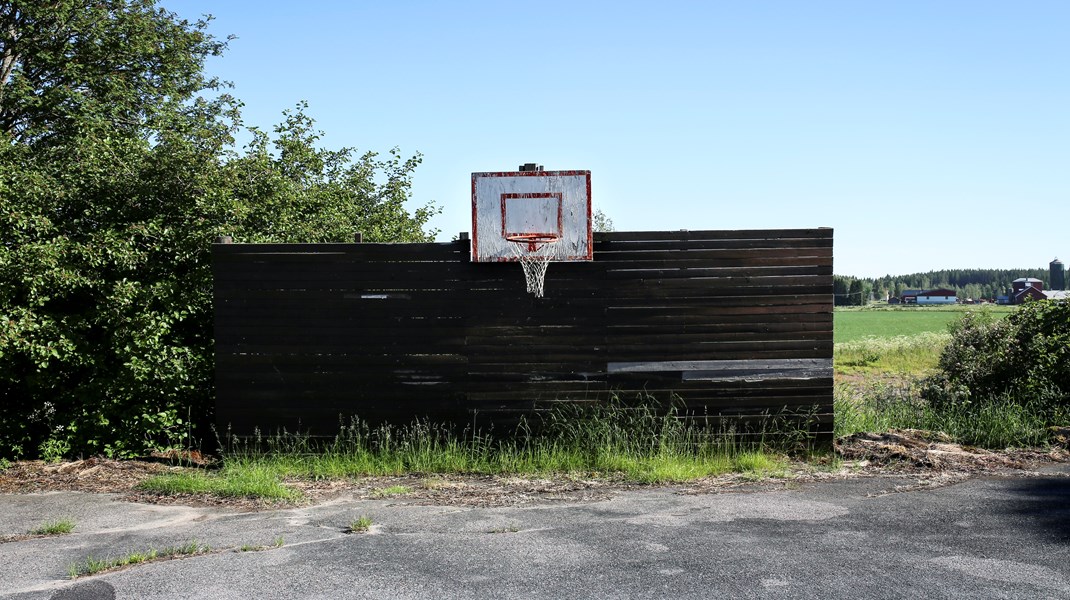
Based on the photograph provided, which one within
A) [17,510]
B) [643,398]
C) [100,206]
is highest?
[100,206]

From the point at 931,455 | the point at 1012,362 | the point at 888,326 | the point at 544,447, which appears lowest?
the point at 888,326

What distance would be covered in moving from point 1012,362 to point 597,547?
325 inches

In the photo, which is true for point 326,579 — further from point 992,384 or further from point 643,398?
point 992,384

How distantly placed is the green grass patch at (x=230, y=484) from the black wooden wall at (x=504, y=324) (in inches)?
31.3

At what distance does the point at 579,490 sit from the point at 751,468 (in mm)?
1907

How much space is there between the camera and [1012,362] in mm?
11406

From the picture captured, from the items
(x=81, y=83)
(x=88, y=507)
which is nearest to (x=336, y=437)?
(x=88, y=507)

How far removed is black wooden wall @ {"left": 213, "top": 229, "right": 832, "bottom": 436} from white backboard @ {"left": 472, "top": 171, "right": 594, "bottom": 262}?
22cm

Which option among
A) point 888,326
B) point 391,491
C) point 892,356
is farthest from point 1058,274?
point 391,491

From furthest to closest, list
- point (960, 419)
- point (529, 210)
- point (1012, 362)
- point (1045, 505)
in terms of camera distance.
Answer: point (1012, 362), point (960, 419), point (529, 210), point (1045, 505)

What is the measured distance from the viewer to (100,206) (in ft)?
32.3

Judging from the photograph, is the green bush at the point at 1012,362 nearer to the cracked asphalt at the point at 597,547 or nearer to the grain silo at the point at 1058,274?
the cracked asphalt at the point at 597,547

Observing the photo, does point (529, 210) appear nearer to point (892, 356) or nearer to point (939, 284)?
point (892, 356)

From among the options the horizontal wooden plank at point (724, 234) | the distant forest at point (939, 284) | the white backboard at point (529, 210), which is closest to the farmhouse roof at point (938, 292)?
the distant forest at point (939, 284)
